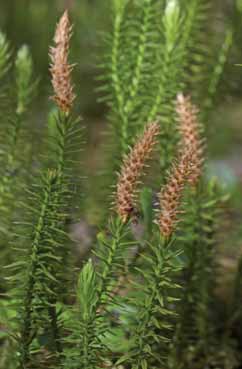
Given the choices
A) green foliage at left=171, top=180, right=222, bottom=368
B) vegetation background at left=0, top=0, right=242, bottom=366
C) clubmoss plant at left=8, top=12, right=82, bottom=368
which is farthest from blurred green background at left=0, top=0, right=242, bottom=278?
clubmoss plant at left=8, top=12, right=82, bottom=368

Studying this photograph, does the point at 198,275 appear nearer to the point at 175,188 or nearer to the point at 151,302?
the point at 151,302

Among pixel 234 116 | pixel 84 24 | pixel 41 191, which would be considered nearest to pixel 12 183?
pixel 41 191

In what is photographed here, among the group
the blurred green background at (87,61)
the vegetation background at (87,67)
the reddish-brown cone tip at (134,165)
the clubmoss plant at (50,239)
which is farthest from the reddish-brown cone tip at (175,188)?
the blurred green background at (87,61)

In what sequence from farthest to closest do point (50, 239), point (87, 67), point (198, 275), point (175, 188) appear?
point (87, 67) < point (198, 275) < point (50, 239) < point (175, 188)

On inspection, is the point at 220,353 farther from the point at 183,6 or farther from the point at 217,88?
the point at 183,6

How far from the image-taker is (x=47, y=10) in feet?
10.2

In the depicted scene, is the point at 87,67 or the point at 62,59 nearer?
the point at 62,59

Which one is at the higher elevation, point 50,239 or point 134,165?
point 134,165

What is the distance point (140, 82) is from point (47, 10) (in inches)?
61.9

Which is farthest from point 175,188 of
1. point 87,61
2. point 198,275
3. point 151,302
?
point 87,61

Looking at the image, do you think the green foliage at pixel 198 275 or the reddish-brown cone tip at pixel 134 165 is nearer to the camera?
the reddish-brown cone tip at pixel 134 165

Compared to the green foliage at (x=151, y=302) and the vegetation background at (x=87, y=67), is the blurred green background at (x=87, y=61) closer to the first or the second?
the vegetation background at (x=87, y=67)

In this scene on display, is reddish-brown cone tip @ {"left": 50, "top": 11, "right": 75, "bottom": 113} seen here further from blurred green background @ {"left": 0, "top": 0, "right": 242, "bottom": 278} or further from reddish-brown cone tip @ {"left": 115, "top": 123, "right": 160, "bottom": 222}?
blurred green background @ {"left": 0, "top": 0, "right": 242, "bottom": 278}

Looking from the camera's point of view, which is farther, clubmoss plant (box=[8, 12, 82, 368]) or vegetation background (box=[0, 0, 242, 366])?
vegetation background (box=[0, 0, 242, 366])
